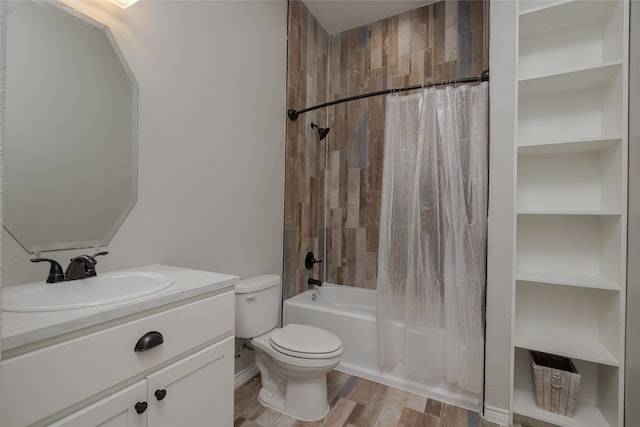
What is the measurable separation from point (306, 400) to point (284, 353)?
305 mm

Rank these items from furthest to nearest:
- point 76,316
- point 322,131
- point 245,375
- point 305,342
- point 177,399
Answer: point 322,131 → point 245,375 → point 305,342 → point 177,399 → point 76,316

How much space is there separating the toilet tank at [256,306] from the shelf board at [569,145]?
1.71 m

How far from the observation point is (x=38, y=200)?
110cm

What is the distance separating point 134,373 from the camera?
2.80ft

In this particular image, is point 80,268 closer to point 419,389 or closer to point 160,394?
point 160,394

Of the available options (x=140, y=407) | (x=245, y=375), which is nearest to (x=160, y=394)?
(x=140, y=407)

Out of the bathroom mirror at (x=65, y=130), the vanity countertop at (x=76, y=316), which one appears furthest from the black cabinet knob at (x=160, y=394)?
the bathroom mirror at (x=65, y=130)

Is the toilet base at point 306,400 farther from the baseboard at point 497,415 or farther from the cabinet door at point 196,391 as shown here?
the baseboard at point 497,415

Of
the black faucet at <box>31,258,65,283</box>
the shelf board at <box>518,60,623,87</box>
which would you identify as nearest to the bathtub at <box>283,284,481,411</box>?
the black faucet at <box>31,258,65,283</box>

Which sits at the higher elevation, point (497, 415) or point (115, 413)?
point (115, 413)

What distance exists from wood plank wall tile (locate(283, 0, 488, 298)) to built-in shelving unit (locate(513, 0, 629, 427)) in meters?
0.69

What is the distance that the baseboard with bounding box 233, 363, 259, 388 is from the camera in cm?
193

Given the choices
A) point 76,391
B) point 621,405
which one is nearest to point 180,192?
point 76,391

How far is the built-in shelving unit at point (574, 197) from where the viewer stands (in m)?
1.51
